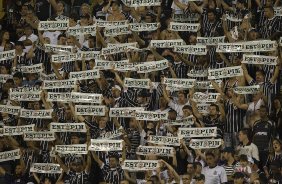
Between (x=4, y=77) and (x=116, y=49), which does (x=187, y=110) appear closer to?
(x=116, y=49)

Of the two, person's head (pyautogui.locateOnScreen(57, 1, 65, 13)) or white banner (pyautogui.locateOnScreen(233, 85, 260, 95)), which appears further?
person's head (pyautogui.locateOnScreen(57, 1, 65, 13))

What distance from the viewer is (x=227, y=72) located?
14.5 m

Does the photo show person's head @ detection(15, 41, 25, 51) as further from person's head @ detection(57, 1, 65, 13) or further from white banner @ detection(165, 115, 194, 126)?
white banner @ detection(165, 115, 194, 126)

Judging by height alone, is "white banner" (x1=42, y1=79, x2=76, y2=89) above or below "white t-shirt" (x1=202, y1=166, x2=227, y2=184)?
above

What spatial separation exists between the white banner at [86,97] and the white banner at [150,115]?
30.9 inches

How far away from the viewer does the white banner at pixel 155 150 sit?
14.1 meters

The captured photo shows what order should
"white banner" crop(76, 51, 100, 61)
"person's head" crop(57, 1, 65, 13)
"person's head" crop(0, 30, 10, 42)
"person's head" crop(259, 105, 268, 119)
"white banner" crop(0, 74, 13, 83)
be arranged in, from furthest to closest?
"person's head" crop(57, 1, 65, 13) < "person's head" crop(0, 30, 10, 42) < "white banner" crop(0, 74, 13, 83) < "white banner" crop(76, 51, 100, 61) < "person's head" crop(259, 105, 268, 119)

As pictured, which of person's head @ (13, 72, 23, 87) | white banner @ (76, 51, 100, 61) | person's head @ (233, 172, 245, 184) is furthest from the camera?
person's head @ (13, 72, 23, 87)

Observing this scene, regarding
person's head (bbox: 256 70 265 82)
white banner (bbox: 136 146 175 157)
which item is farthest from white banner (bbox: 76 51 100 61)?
person's head (bbox: 256 70 265 82)

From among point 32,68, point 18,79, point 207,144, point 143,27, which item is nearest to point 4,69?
point 18,79

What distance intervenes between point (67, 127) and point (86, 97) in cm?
60

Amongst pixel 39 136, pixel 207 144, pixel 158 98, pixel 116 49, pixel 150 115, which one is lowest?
pixel 39 136

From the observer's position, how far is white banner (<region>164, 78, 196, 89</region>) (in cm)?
1473

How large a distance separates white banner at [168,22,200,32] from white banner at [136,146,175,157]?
2277 millimetres
